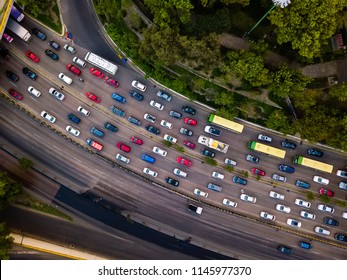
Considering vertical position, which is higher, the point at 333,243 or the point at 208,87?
the point at 208,87

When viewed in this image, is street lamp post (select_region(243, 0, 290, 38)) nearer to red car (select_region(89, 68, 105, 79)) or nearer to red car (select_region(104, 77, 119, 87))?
red car (select_region(104, 77, 119, 87))

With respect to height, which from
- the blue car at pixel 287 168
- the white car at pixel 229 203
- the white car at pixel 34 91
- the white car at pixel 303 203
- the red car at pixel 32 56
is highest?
the blue car at pixel 287 168

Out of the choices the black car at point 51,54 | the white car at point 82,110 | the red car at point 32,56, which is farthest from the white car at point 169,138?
the red car at point 32,56

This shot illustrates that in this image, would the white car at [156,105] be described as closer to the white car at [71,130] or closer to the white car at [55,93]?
the white car at [71,130]

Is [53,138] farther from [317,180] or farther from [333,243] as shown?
Answer: [333,243]
